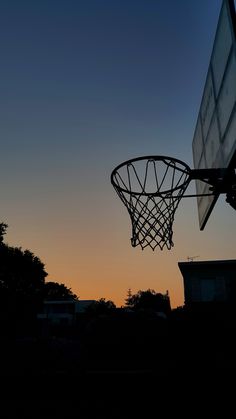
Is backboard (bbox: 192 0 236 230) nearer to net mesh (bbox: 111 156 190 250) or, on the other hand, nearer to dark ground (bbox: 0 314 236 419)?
net mesh (bbox: 111 156 190 250)

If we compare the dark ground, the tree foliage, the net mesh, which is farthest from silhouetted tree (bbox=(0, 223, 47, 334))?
the net mesh

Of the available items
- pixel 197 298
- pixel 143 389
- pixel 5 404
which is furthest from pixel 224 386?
pixel 197 298

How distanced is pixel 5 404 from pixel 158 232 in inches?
173

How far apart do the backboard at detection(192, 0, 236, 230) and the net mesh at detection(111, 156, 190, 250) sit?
63 centimetres

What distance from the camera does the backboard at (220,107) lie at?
4.52 meters

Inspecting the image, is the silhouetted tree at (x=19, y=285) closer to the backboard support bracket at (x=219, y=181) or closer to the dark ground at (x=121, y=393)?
the dark ground at (x=121, y=393)

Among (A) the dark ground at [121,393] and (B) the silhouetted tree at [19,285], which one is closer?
(A) the dark ground at [121,393]

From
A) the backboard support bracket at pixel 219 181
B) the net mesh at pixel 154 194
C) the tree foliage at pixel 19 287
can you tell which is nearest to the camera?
the backboard support bracket at pixel 219 181

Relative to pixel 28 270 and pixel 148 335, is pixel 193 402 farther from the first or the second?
pixel 28 270

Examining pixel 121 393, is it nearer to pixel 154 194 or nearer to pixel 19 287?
pixel 154 194

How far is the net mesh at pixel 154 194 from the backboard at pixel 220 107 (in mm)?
631

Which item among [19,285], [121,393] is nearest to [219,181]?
[121,393]

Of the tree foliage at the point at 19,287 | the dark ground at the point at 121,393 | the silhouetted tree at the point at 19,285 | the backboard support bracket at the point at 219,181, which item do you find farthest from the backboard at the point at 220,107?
the silhouetted tree at the point at 19,285

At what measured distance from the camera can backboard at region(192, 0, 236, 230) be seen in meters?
4.52
